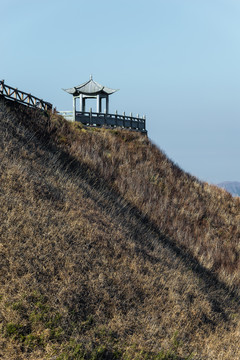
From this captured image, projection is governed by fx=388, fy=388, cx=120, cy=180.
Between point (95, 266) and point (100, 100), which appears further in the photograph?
point (100, 100)

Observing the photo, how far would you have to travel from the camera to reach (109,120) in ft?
115

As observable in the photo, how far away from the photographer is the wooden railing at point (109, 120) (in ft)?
108

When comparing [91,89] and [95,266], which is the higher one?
[91,89]

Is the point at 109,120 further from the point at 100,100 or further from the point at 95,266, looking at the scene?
the point at 95,266

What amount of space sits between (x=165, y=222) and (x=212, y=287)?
6.85m

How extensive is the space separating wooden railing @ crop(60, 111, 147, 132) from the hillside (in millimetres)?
9390

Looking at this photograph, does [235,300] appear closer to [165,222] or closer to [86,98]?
[165,222]

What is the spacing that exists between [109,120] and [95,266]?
25197 mm

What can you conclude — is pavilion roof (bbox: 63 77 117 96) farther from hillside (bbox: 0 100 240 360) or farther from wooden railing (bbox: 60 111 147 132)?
hillside (bbox: 0 100 240 360)

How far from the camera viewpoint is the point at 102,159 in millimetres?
25047

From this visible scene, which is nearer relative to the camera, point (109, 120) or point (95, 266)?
point (95, 266)

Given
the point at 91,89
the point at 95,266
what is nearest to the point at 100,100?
the point at 91,89

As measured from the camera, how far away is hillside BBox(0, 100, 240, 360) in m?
8.37

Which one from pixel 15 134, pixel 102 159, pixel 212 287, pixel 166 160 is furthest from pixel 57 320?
pixel 166 160
